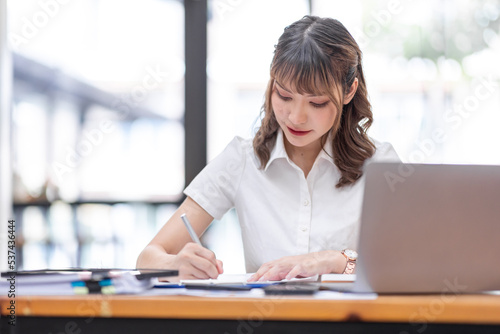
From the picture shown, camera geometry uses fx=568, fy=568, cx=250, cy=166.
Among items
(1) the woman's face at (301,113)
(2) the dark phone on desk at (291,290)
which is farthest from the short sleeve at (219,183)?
(2) the dark phone on desk at (291,290)

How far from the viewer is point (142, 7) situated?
3.17 metres

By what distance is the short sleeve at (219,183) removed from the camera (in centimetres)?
160

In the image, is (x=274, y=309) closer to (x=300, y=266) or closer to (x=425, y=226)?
(x=425, y=226)

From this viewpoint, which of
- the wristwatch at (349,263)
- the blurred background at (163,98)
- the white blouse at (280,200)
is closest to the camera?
the wristwatch at (349,263)

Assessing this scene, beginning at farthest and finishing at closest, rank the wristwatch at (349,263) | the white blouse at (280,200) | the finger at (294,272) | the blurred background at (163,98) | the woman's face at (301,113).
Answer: the blurred background at (163,98) → the white blouse at (280,200) → the woman's face at (301,113) → the wristwatch at (349,263) → the finger at (294,272)

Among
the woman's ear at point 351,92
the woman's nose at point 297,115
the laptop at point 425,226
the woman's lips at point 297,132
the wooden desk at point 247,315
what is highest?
the woman's ear at point 351,92

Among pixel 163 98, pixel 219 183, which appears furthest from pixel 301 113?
pixel 163 98

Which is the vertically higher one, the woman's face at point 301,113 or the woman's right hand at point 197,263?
the woman's face at point 301,113

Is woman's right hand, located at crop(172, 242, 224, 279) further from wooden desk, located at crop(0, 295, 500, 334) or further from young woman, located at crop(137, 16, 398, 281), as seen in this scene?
wooden desk, located at crop(0, 295, 500, 334)

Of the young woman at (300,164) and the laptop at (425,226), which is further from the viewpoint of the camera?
the young woman at (300,164)

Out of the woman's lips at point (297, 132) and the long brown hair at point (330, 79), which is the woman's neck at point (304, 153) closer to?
the long brown hair at point (330, 79)

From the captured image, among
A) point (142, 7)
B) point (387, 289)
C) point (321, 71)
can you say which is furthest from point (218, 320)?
point (142, 7)

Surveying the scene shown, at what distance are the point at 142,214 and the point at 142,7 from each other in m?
1.16

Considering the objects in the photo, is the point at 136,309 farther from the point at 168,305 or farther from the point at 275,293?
the point at 275,293
